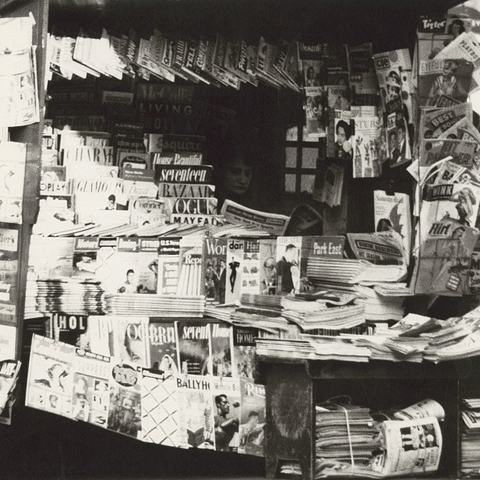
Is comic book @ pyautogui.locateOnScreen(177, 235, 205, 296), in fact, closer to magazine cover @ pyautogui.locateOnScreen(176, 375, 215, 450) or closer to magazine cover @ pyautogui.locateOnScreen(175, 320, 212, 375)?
magazine cover @ pyautogui.locateOnScreen(175, 320, 212, 375)

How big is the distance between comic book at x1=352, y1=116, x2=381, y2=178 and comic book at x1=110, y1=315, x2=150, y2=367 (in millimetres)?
1317

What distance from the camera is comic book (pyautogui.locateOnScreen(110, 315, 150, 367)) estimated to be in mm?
5344

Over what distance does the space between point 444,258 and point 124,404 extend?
1616 mm

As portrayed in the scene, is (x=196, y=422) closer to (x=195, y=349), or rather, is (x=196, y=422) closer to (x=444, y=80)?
(x=195, y=349)

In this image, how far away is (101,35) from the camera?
5.54m

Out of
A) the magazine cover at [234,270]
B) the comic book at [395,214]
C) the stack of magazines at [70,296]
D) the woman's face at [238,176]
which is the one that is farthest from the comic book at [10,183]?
the comic book at [395,214]

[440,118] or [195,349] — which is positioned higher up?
[440,118]

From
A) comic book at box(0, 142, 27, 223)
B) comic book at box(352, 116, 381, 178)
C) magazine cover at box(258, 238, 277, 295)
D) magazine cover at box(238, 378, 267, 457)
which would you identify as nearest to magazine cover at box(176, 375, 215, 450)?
magazine cover at box(238, 378, 267, 457)

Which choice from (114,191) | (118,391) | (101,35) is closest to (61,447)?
(118,391)

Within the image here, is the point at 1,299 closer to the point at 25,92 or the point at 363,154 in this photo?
the point at 25,92

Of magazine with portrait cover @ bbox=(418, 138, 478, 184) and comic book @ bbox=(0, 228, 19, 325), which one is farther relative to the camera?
magazine with portrait cover @ bbox=(418, 138, 478, 184)

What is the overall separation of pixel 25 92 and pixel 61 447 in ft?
5.61

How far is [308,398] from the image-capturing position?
505 centimetres

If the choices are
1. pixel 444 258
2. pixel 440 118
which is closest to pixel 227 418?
pixel 444 258
